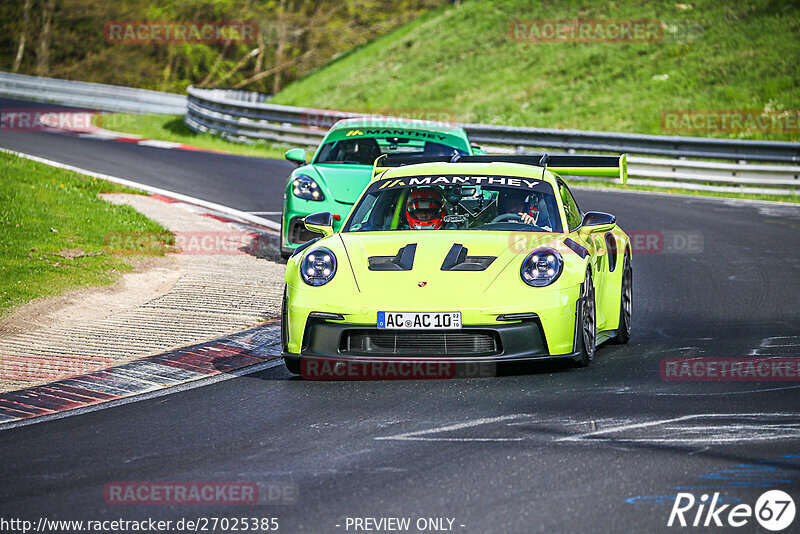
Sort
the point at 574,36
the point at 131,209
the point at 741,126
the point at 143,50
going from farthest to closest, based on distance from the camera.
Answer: the point at 143,50 → the point at 574,36 → the point at 741,126 → the point at 131,209

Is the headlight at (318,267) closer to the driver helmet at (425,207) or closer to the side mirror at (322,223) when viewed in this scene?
the side mirror at (322,223)

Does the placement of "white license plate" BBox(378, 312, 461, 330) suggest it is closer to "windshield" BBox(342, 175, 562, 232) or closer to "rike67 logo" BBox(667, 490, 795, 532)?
"windshield" BBox(342, 175, 562, 232)

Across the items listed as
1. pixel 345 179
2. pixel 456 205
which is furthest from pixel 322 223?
pixel 345 179

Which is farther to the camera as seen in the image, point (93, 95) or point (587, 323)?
point (93, 95)

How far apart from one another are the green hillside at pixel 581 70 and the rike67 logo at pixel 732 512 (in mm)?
22996

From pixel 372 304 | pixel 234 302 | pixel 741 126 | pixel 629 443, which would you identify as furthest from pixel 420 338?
pixel 741 126

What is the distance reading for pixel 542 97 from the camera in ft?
111

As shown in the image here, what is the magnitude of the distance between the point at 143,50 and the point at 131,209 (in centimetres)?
4226

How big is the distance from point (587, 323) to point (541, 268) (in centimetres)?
56

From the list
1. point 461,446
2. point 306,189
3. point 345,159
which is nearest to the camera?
point 461,446

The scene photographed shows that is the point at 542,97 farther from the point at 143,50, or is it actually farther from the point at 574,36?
the point at 143,50

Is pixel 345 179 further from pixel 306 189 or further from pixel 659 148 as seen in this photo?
pixel 659 148

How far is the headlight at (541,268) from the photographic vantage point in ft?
24.5

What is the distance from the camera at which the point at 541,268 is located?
296 inches
